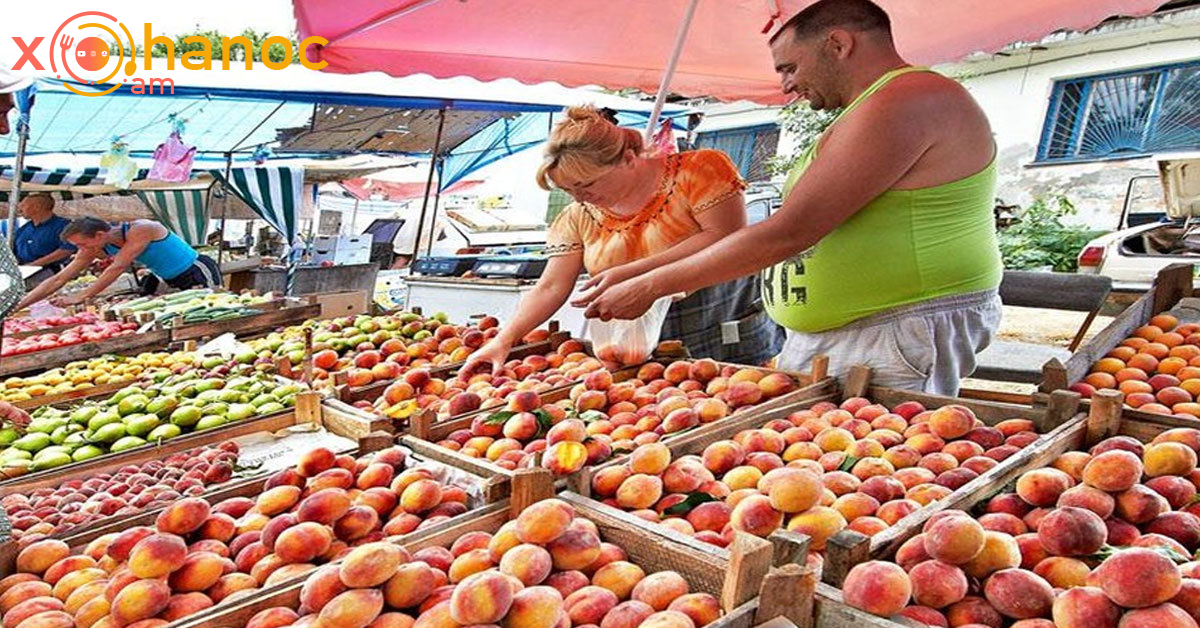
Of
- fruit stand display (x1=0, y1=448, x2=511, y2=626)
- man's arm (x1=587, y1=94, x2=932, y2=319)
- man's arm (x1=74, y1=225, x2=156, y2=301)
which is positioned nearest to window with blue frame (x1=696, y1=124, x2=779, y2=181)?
man's arm (x1=74, y1=225, x2=156, y2=301)

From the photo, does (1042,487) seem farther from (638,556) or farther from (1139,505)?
(638,556)

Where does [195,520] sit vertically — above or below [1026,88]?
below

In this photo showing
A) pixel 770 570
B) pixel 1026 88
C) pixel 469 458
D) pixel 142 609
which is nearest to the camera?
pixel 770 570

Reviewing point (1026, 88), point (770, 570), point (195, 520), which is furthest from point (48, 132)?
point (1026, 88)

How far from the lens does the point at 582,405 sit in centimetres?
228

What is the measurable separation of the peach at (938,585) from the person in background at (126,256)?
7320 mm

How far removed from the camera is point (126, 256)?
22.2 ft

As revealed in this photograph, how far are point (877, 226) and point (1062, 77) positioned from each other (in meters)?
12.1

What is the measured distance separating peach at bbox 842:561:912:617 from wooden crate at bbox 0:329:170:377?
487cm

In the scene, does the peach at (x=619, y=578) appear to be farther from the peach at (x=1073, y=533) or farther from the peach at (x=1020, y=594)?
the peach at (x=1073, y=533)

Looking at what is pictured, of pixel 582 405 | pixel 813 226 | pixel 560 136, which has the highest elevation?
pixel 560 136

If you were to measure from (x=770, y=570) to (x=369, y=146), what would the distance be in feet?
30.0

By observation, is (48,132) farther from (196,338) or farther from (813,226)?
(813,226)

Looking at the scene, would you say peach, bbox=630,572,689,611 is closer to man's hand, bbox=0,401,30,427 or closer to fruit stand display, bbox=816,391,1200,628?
fruit stand display, bbox=816,391,1200,628
